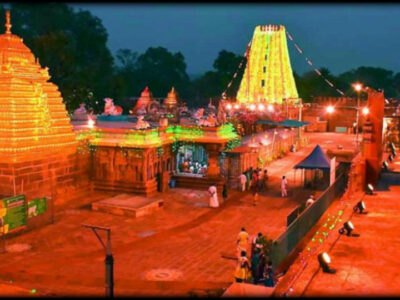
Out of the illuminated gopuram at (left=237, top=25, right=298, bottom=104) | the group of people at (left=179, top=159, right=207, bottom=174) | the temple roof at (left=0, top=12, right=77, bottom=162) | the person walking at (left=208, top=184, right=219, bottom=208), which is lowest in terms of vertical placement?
the person walking at (left=208, top=184, right=219, bottom=208)

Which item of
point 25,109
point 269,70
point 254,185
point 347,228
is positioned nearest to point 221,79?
point 269,70

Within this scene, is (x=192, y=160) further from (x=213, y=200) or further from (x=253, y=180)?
(x=213, y=200)

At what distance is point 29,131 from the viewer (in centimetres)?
2012

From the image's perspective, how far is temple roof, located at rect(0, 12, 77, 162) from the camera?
769 inches

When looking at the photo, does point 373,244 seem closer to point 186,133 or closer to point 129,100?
point 186,133

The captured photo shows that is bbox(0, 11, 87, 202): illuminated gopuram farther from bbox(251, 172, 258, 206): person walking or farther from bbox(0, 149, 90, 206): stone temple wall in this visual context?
bbox(251, 172, 258, 206): person walking

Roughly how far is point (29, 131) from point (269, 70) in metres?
38.0

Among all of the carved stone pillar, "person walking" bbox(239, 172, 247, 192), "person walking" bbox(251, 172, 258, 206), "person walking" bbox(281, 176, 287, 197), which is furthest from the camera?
the carved stone pillar

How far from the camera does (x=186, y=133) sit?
25703 millimetres

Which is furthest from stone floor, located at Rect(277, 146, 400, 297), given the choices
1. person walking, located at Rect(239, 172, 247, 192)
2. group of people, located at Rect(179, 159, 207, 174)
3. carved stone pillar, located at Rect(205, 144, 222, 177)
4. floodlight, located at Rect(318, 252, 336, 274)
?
group of people, located at Rect(179, 159, 207, 174)

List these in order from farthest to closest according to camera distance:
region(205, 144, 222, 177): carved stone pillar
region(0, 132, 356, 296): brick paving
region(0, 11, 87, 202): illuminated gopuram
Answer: region(205, 144, 222, 177): carved stone pillar < region(0, 11, 87, 202): illuminated gopuram < region(0, 132, 356, 296): brick paving

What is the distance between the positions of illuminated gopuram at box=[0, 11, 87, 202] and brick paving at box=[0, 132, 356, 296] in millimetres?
1969

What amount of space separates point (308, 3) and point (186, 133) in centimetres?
2295

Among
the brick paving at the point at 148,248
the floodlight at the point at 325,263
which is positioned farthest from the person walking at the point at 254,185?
the floodlight at the point at 325,263
